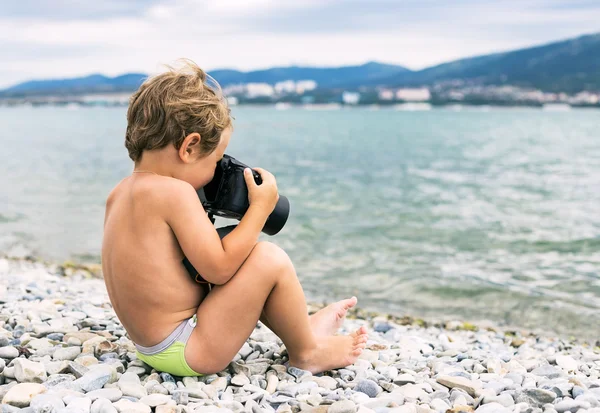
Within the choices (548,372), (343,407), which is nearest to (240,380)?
(343,407)

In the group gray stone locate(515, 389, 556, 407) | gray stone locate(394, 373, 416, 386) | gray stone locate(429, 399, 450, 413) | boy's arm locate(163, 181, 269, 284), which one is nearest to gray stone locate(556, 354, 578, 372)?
gray stone locate(515, 389, 556, 407)

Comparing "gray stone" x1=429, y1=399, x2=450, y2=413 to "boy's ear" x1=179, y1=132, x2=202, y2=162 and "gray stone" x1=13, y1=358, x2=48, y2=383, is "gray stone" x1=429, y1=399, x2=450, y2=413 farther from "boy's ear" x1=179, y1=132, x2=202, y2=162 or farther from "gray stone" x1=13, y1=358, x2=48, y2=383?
"gray stone" x1=13, y1=358, x2=48, y2=383

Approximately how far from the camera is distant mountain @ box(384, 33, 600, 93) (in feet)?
395

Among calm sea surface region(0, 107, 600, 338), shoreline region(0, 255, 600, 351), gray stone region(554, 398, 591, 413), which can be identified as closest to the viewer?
gray stone region(554, 398, 591, 413)

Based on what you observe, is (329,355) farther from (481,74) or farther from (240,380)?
(481,74)

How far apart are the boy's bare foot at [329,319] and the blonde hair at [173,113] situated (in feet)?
4.31

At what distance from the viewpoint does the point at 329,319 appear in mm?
3684

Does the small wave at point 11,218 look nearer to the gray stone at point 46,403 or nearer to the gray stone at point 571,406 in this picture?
the gray stone at point 46,403

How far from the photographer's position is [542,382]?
3.21 meters

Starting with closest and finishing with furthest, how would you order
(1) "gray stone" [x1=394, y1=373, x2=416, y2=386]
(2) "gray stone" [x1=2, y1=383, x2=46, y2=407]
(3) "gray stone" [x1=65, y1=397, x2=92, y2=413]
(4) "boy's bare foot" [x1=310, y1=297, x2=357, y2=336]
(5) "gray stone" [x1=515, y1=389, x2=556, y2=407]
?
(3) "gray stone" [x1=65, y1=397, x2=92, y2=413]
(2) "gray stone" [x1=2, y1=383, x2=46, y2=407]
(5) "gray stone" [x1=515, y1=389, x2=556, y2=407]
(1) "gray stone" [x1=394, y1=373, x2=416, y2=386]
(4) "boy's bare foot" [x1=310, y1=297, x2=357, y2=336]

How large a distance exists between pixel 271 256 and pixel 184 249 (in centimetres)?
41

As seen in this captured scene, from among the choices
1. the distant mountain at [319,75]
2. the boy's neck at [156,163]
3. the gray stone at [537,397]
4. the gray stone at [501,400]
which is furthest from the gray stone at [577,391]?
the distant mountain at [319,75]

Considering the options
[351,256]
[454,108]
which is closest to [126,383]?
[351,256]

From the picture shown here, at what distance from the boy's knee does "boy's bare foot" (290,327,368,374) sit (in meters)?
0.63
